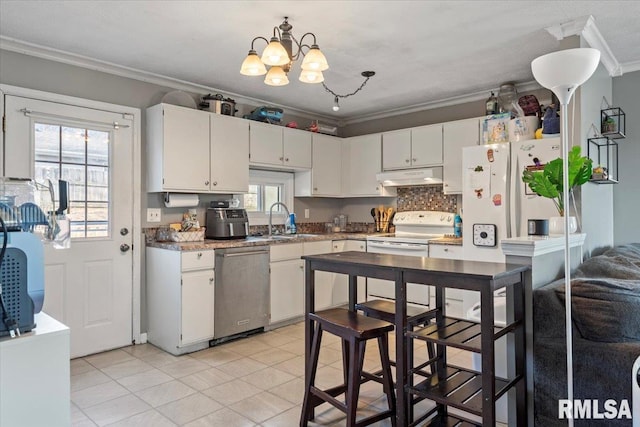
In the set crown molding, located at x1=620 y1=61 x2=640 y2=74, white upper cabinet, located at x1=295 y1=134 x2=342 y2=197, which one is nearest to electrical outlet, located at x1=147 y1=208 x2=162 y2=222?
white upper cabinet, located at x1=295 y1=134 x2=342 y2=197

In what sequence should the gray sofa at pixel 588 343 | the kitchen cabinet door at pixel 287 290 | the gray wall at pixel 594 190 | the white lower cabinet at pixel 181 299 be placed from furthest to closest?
the kitchen cabinet door at pixel 287 290 < the white lower cabinet at pixel 181 299 < the gray wall at pixel 594 190 < the gray sofa at pixel 588 343

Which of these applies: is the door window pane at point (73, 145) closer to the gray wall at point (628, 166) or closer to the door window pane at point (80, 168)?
the door window pane at point (80, 168)

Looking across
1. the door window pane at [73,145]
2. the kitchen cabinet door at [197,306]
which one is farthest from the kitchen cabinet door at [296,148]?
the door window pane at [73,145]

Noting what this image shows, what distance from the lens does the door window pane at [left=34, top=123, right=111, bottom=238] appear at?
3086 mm

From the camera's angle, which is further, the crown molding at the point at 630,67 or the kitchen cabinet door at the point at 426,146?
the kitchen cabinet door at the point at 426,146

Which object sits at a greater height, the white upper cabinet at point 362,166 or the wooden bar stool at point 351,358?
the white upper cabinet at point 362,166

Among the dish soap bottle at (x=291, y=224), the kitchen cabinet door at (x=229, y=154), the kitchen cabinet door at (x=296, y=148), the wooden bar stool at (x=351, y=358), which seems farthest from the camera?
the dish soap bottle at (x=291, y=224)

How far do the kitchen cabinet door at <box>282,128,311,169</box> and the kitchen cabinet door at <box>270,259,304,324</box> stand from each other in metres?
1.13

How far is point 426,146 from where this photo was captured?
442cm

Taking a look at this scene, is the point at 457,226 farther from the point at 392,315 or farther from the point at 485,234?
the point at 392,315

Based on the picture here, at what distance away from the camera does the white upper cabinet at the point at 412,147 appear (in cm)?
435

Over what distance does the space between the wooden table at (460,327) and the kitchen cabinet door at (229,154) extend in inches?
79.3

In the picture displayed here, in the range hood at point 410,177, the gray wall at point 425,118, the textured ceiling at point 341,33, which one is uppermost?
the textured ceiling at point 341,33

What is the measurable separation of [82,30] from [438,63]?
2.64 m
